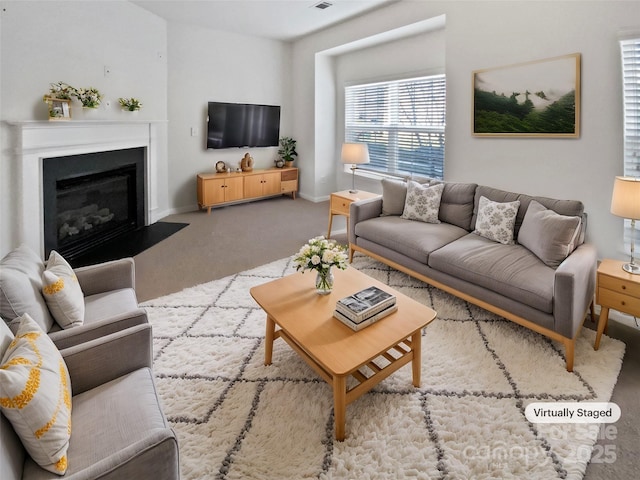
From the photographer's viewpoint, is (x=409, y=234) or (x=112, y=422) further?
(x=409, y=234)

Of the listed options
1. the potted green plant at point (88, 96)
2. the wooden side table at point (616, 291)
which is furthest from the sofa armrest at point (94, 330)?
the potted green plant at point (88, 96)

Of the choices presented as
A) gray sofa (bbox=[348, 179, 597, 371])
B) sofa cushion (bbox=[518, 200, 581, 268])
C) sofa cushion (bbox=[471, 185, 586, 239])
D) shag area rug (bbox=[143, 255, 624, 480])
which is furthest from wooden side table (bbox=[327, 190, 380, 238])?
shag area rug (bbox=[143, 255, 624, 480])

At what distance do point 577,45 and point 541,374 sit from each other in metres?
2.68

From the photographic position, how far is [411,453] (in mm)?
1584

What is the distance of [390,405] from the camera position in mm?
1851

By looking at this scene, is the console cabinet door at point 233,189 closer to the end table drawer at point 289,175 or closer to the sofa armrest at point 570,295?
the end table drawer at point 289,175

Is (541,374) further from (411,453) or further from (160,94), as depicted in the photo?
(160,94)

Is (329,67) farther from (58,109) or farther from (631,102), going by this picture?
(631,102)

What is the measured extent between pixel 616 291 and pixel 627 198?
575mm

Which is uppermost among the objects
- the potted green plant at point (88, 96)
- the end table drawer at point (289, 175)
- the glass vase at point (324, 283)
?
the potted green plant at point (88, 96)

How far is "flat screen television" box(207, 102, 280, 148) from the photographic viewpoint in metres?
5.89

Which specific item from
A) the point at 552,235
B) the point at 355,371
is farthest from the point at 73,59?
the point at 552,235

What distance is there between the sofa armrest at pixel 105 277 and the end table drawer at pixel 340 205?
8.44ft

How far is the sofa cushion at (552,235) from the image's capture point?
247 centimetres
